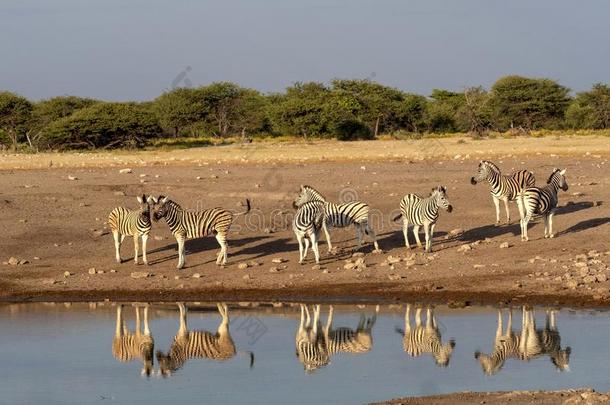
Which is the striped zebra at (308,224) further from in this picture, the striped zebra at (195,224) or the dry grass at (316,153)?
the dry grass at (316,153)

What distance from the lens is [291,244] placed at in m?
20.0

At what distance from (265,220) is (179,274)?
15.1 feet

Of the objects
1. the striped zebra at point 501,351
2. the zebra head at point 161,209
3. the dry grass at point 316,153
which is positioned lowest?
the striped zebra at point 501,351

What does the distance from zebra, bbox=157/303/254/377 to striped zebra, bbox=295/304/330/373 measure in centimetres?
61

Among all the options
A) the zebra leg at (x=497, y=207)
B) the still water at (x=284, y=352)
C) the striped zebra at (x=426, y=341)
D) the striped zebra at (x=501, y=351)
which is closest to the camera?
the still water at (x=284, y=352)

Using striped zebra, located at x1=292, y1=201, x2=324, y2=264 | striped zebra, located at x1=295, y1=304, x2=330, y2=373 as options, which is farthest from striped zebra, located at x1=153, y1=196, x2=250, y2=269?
striped zebra, located at x1=295, y1=304, x2=330, y2=373

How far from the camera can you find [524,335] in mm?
13383

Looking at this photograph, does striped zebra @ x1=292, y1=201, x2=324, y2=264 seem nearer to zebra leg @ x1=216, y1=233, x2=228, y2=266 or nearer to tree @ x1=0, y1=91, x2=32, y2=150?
zebra leg @ x1=216, y1=233, x2=228, y2=266

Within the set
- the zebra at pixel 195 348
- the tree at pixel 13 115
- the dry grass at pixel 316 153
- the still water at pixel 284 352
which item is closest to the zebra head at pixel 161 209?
the still water at pixel 284 352

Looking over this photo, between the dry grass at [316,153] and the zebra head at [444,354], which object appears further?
the dry grass at [316,153]

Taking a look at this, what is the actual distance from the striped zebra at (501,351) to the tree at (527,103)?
1903 inches

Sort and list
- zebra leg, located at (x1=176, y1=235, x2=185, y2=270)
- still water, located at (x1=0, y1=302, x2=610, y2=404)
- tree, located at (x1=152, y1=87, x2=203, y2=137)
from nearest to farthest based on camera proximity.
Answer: still water, located at (x1=0, y1=302, x2=610, y2=404), zebra leg, located at (x1=176, y1=235, x2=185, y2=270), tree, located at (x1=152, y1=87, x2=203, y2=137)

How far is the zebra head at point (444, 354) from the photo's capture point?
1216 cm

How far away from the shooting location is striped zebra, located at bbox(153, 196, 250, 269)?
18312mm
